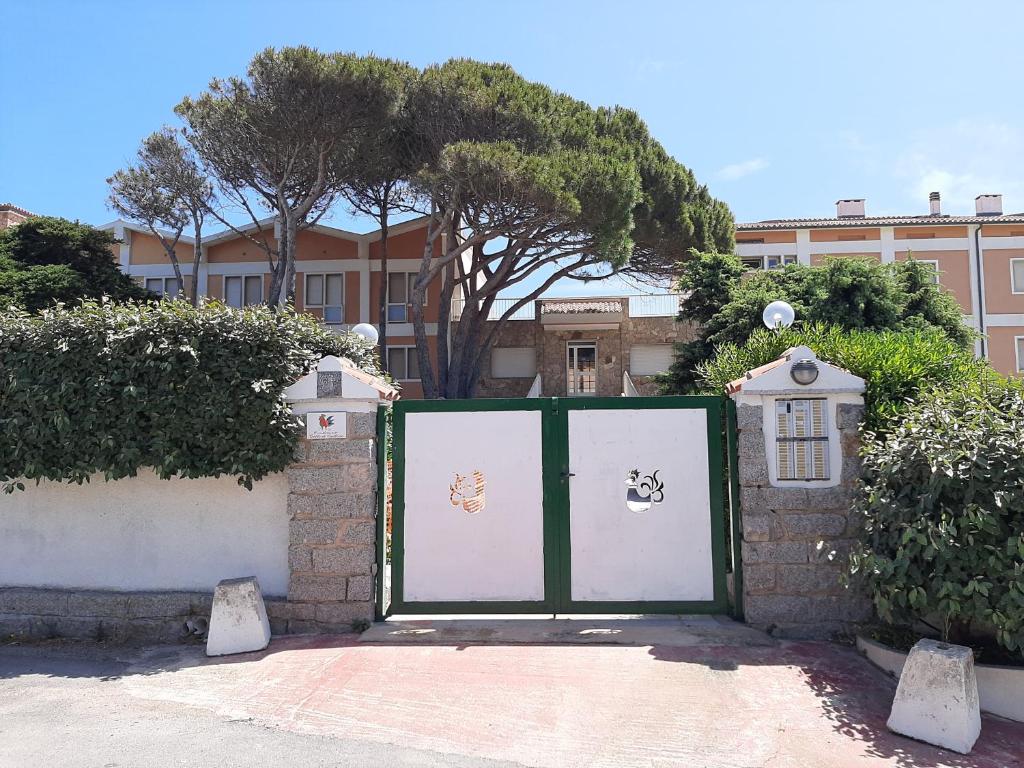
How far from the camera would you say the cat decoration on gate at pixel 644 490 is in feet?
19.3

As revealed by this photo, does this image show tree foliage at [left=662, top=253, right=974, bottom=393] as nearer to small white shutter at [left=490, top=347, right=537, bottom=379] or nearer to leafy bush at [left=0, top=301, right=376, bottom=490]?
leafy bush at [left=0, top=301, right=376, bottom=490]

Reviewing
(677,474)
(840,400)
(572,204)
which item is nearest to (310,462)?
(677,474)

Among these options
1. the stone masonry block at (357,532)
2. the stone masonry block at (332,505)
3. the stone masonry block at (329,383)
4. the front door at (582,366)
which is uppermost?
the front door at (582,366)

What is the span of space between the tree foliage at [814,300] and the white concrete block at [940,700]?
808cm

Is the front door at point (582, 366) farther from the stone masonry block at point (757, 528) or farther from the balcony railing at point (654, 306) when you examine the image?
the stone masonry block at point (757, 528)

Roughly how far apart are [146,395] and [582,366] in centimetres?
2151

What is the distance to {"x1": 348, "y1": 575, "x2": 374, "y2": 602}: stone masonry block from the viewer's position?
18.9ft

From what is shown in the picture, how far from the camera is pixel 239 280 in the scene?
89.1 ft

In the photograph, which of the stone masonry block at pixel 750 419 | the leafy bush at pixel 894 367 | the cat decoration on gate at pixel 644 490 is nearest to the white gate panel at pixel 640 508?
the cat decoration on gate at pixel 644 490

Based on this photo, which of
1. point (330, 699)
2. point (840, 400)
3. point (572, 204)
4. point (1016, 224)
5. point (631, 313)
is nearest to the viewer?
point (330, 699)

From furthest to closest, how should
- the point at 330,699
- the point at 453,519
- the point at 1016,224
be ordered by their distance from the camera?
1. the point at 1016,224
2. the point at 453,519
3. the point at 330,699

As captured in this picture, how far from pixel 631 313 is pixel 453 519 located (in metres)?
21.1

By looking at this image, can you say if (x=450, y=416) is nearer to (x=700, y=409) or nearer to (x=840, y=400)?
(x=700, y=409)

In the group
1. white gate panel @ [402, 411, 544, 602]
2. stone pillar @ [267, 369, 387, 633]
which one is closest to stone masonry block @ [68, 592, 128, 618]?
stone pillar @ [267, 369, 387, 633]
